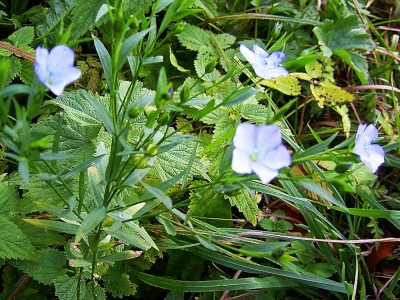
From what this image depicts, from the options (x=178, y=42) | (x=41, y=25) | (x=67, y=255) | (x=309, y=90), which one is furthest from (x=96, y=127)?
(x=309, y=90)

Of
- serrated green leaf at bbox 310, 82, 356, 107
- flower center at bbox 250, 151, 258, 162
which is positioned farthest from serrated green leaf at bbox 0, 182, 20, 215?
serrated green leaf at bbox 310, 82, 356, 107

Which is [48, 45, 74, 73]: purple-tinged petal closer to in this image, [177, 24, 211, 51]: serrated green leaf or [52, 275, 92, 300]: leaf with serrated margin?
[52, 275, 92, 300]: leaf with serrated margin

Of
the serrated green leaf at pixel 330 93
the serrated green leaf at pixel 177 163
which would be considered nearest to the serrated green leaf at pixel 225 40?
the serrated green leaf at pixel 330 93

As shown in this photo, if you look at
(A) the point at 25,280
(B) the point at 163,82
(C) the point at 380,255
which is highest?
(B) the point at 163,82

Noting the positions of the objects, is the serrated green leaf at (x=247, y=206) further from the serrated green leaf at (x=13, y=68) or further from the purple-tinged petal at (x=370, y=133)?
the serrated green leaf at (x=13, y=68)

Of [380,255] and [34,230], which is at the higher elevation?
[34,230]

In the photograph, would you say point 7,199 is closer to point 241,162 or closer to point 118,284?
point 118,284

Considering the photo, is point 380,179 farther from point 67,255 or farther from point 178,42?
point 67,255
